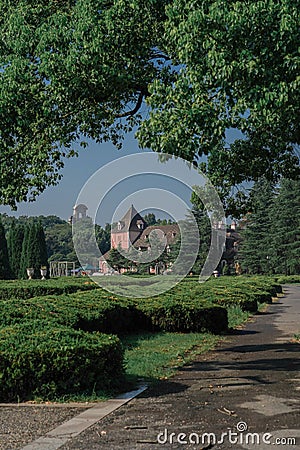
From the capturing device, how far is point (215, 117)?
703cm

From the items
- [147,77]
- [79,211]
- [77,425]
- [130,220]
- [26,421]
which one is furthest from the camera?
[130,220]

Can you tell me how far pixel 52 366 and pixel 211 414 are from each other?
67.9 inches

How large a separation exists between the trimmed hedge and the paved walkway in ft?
1.82

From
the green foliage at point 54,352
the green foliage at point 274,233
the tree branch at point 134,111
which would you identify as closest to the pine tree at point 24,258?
the green foliage at point 274,233

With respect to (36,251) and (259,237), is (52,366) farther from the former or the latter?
(259,237)

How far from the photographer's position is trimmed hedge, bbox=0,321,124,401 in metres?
6.35

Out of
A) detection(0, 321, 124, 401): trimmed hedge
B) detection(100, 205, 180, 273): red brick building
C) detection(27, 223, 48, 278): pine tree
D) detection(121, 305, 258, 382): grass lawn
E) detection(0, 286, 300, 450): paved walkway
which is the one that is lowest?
detection(0, 286, 300, 450): paved walkway

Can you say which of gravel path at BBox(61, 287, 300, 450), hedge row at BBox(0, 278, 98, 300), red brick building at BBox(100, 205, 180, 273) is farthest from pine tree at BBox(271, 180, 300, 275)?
gravel path at BBox(61, 287, 300, 450)

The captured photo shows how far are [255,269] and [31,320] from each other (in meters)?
59.4

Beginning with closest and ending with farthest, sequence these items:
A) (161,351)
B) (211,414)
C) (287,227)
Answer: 1. (211,414)
2. (161,351)
3. (287,227)

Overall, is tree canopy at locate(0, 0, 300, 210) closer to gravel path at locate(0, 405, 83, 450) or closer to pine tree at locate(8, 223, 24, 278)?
gravel path at locate(0, 405, 83, 450)

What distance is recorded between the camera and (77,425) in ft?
17.6

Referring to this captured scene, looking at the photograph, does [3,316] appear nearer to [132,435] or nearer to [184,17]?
[132,435]

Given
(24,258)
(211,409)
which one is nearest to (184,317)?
(211,409)
